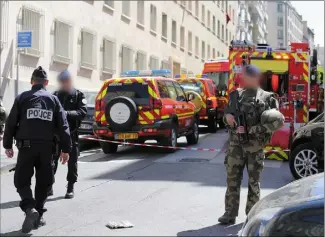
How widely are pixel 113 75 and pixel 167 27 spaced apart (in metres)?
11.2

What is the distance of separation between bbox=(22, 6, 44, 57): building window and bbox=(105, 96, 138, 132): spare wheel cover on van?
7.37 metres

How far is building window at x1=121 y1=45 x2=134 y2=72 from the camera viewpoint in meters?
28.3

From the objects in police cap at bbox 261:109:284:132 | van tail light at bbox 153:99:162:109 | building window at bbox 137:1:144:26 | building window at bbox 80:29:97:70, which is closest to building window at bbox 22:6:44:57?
building window at bbox 80:29:97:70

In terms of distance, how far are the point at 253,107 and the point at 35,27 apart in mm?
14877

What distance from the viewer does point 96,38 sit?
24.6 metres

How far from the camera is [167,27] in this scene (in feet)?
120

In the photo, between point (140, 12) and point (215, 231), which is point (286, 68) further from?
point (140, 12)

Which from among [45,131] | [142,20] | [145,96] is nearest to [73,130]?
[45,131]

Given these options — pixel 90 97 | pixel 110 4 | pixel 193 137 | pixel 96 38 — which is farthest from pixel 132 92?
pixel 110 4

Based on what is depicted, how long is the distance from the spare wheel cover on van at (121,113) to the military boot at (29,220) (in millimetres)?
6578

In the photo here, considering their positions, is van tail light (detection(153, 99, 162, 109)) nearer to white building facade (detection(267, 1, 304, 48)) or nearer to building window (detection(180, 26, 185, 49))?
building window (detection(180, 26, 185, 49))

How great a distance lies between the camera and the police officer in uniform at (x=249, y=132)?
6.03 meters

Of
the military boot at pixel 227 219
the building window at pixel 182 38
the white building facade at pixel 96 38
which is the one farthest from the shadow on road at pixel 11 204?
the building window at pixel 182 38

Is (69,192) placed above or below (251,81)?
below
